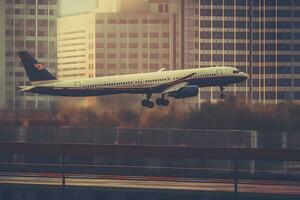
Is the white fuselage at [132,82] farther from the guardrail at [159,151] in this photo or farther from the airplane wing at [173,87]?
the guardrail at [159,151]

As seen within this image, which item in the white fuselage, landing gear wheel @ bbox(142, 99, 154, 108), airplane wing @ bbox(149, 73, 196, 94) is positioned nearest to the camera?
the white fuselage

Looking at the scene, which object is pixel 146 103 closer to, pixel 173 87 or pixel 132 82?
pixel 132 82

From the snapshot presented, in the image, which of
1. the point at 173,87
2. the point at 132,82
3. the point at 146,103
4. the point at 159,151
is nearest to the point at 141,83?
the point at 132,82

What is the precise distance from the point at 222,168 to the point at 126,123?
17.0 meters

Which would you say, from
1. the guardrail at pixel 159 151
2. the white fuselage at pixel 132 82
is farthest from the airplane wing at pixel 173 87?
the guardrail at pixel 159 151

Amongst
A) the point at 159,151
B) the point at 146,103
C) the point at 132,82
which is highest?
the point at 132,82

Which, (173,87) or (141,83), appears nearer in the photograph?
(173,87)

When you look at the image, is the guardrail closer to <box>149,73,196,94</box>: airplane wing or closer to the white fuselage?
the white fuselage

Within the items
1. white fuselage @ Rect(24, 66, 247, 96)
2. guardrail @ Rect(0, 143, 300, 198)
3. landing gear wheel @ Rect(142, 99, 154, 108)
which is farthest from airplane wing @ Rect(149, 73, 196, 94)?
guardrail @ Rect(0, 143, 300, 198)

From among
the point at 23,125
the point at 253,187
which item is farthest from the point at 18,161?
the point at 253,187

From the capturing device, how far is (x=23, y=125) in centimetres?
13725

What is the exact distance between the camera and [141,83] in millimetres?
134500

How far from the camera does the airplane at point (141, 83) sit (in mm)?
131375

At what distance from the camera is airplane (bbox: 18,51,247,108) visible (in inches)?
5172
